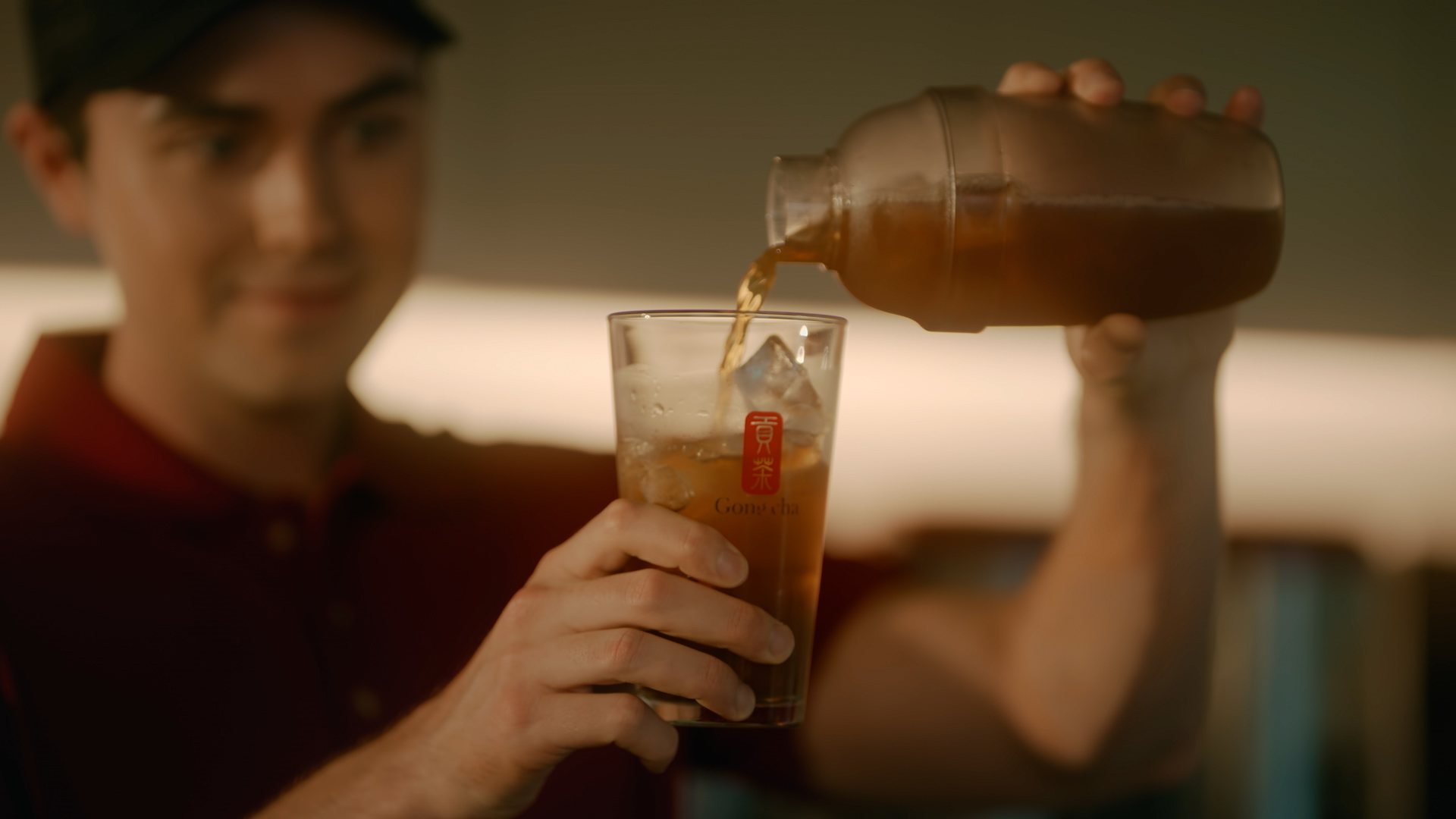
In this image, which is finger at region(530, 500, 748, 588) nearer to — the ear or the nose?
the nose

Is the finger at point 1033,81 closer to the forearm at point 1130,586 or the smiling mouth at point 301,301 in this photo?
the forearm at point 1130,586

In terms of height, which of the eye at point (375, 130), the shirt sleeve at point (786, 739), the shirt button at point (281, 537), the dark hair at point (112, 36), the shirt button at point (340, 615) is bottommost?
the shirt sleeve at point (786, 739)

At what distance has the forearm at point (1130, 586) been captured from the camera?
1261 mm

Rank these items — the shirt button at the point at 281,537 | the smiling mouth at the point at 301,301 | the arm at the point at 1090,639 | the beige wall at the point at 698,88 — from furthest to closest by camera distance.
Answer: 1. the beige wall at the point at 698,88
2. the smiling mouth at the point at 301,301
3. the shirt button at the point at 281,537
4. the arm at the point at 1090,639

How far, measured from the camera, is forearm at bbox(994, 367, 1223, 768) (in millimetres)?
1261

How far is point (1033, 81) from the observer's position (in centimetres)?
104

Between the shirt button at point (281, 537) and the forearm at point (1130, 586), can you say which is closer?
the forearm at point (1130, 586)

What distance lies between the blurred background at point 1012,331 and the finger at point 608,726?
4.89ft

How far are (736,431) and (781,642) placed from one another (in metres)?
0.17

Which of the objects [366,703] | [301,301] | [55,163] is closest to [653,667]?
[366,703]

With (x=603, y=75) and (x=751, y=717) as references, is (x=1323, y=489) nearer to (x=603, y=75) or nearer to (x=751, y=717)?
(x=603, y=75)

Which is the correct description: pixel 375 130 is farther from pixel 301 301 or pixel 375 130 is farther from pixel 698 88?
pixel 698 88

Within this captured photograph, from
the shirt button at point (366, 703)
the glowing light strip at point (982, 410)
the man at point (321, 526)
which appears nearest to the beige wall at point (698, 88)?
the glowing light strip at point (982, 410)

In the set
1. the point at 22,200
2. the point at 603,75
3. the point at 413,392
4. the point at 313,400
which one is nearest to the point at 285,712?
the point at 313,400
